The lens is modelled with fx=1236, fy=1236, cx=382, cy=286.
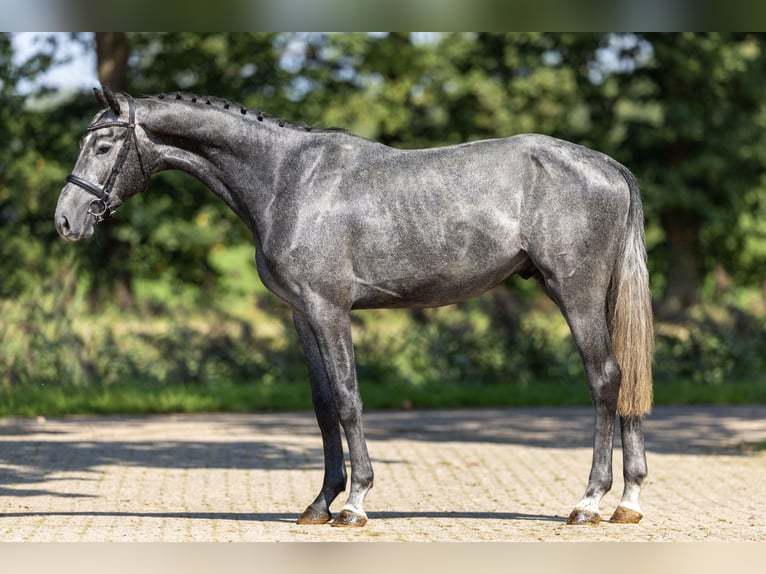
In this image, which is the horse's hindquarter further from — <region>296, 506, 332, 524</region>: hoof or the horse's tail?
<region>296, 506, 332, 524</region>: hoof

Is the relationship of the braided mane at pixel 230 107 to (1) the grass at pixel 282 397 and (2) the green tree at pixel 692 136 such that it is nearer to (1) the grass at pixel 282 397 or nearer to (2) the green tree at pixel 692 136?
(1) the grass at pixel 282 397

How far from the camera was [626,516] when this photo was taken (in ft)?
23.8

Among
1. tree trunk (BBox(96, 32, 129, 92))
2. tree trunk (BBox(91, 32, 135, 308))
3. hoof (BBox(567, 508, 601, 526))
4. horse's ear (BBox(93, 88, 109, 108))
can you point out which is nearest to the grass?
tree trunk (BBox(91, 32, 135, 308))

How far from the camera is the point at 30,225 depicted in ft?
61.8

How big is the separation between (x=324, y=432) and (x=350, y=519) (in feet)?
1.87

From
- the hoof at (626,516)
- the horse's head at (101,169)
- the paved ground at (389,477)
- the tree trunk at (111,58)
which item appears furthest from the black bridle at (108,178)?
the tree trunk at (111,58)

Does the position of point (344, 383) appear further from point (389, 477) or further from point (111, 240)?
point (111, 240)

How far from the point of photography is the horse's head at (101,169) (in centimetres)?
695

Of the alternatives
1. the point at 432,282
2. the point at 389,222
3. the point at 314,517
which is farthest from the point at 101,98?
the point at 314,517

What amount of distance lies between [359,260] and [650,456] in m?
4.96

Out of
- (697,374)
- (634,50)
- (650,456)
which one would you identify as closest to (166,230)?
(634,50)

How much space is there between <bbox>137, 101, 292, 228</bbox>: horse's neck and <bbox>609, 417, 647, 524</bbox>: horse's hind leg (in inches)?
98.6

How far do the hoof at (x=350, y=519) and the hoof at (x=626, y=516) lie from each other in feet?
4.89
